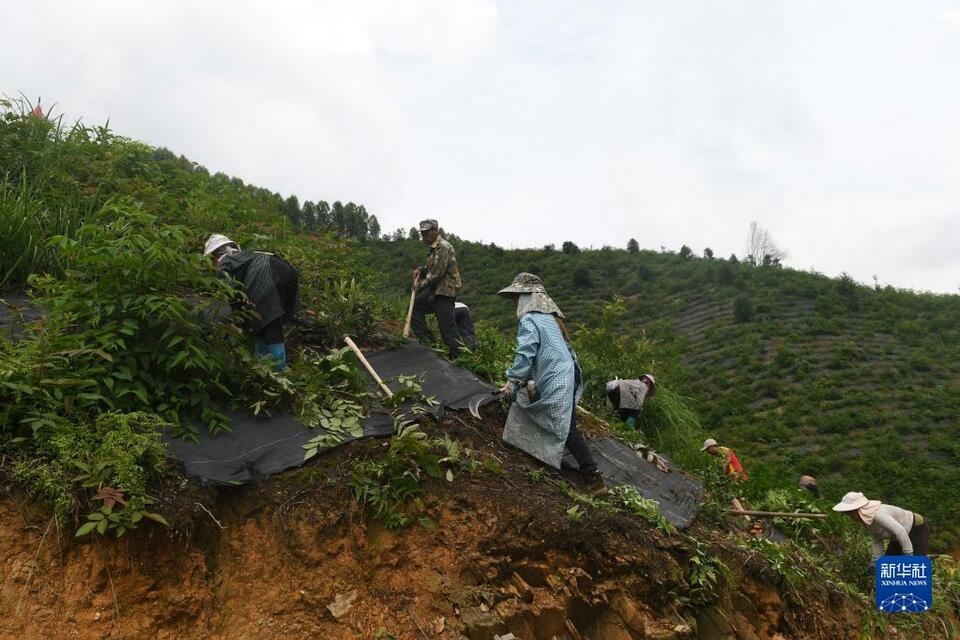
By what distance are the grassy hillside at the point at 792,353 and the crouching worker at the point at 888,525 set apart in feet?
11.0

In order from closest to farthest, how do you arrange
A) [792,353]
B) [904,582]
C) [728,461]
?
[904,582] → [728,461] → [792,353]

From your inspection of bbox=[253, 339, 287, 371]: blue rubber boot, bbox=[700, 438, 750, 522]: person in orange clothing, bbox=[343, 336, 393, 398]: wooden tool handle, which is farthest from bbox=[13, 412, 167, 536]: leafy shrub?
bbox=[700, 438, 750, 522]: person in orange clothing

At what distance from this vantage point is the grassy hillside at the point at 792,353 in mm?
13484

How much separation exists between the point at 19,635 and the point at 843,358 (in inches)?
731

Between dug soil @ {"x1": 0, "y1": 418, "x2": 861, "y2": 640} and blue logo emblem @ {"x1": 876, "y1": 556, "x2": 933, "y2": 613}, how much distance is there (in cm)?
62

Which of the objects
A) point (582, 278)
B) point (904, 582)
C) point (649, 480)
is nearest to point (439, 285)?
point (649, 480)

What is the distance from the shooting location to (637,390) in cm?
735

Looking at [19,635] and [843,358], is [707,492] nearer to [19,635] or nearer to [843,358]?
[19,635]

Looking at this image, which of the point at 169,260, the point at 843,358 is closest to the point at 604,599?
the point at 169,260

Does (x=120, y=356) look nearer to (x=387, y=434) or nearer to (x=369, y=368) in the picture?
(x=387, y=434)

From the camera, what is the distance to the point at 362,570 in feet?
10.9

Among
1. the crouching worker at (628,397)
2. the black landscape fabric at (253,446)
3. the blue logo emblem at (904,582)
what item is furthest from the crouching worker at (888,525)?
the black landscape fabric at (253,446)

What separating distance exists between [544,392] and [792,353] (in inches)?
599

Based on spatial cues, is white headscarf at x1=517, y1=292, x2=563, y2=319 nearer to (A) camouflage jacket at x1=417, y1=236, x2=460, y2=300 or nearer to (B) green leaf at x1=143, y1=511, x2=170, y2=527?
→ (A) camouflage jacket at x1=417, y1=236, x2=460, y2=300
